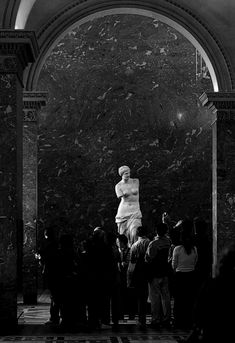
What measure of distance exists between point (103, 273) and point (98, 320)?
2.71 feet

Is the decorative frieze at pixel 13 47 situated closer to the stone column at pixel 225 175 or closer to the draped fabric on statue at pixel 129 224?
the stone column at pixel 225 175

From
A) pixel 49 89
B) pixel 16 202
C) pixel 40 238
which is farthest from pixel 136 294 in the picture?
pixel 49 89

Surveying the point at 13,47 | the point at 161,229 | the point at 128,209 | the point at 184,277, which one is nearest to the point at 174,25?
the point at 128,209

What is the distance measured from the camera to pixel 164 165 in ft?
73.6

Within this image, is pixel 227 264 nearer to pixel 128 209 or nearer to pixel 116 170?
pixel 128 209

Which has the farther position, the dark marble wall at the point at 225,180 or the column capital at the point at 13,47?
the dark marble wall at the point at 225,180

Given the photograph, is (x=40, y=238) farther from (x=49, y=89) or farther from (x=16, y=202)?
(x=16, y=202)

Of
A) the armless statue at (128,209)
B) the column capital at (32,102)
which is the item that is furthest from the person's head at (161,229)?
the armless statue at (128,209)

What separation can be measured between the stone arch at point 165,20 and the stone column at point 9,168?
3951 millimetres

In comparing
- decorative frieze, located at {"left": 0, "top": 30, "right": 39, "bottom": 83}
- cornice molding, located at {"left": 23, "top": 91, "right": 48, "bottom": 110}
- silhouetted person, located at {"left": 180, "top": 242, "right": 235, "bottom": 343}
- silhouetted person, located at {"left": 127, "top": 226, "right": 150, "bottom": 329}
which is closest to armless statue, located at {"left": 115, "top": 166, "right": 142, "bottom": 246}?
cornice molding, located at {"left": 23, "top": 91, "right": 48, "bottom": 110}

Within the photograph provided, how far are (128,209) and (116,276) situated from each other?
7.10 m

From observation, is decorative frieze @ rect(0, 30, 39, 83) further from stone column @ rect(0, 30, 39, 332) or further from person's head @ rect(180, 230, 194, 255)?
person's head @ rect(180, 230, 194, 255)

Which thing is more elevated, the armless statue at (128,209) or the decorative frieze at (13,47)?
the decorative frieze at (13,47)

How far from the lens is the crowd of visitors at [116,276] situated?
38.9 feet
